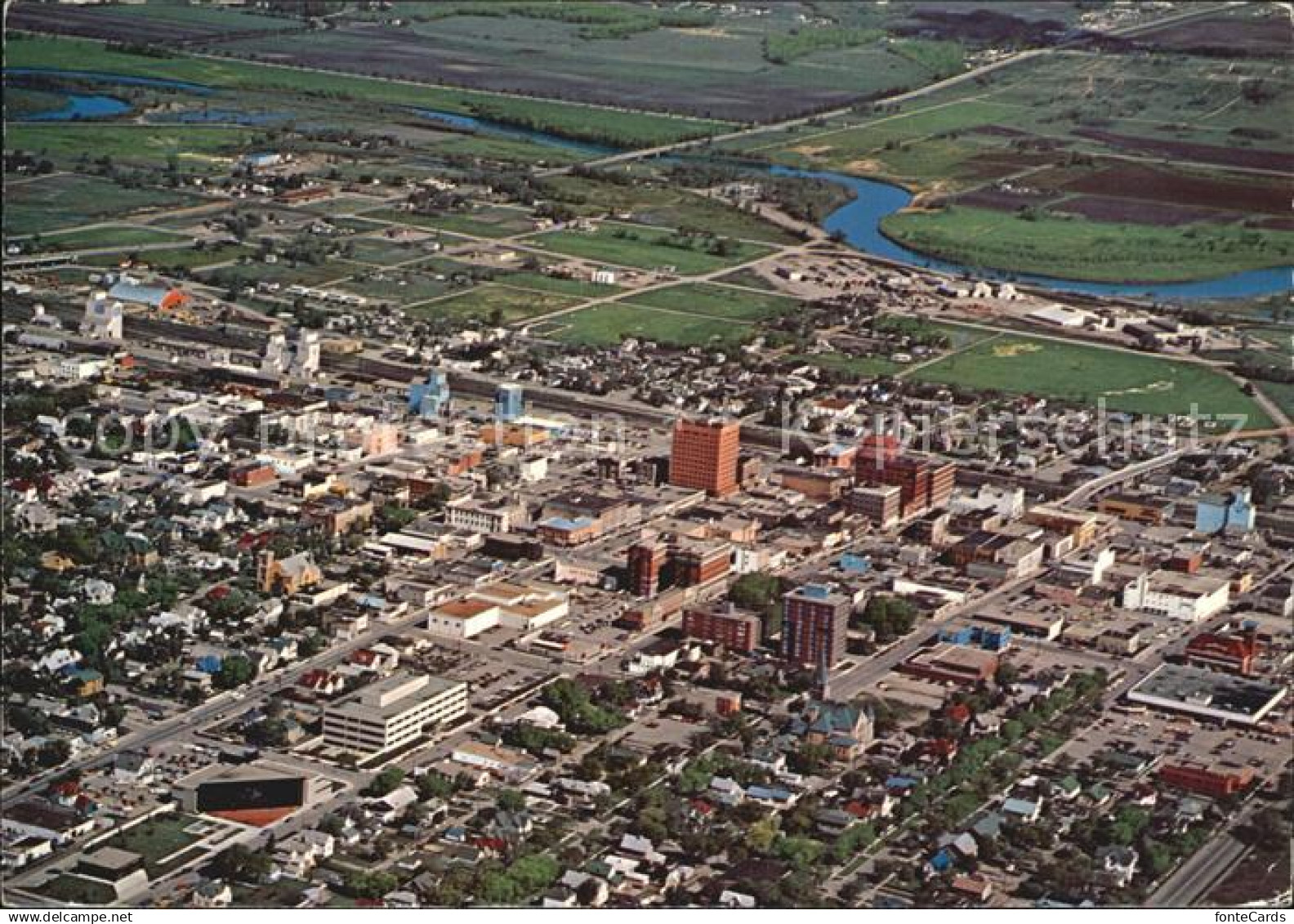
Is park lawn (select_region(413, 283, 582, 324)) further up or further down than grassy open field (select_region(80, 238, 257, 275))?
further down

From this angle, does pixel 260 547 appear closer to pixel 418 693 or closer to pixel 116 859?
pixel 418 693

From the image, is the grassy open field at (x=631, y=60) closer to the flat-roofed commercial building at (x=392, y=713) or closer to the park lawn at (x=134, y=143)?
the park lawn at (x=134, y=143)

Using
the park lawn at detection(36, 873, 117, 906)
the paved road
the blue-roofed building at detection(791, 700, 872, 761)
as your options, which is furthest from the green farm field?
the paved road

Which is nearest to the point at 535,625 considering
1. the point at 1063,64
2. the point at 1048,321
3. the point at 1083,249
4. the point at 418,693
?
the point at 418,693

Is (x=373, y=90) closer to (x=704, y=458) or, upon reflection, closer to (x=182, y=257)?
(x=182, y=257)

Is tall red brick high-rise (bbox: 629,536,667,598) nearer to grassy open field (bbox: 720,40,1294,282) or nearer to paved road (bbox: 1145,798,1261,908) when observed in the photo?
paved road (bbox: 1145,798,1261,908)

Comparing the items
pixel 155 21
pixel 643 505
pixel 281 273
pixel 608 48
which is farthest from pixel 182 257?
pixel 608 48
